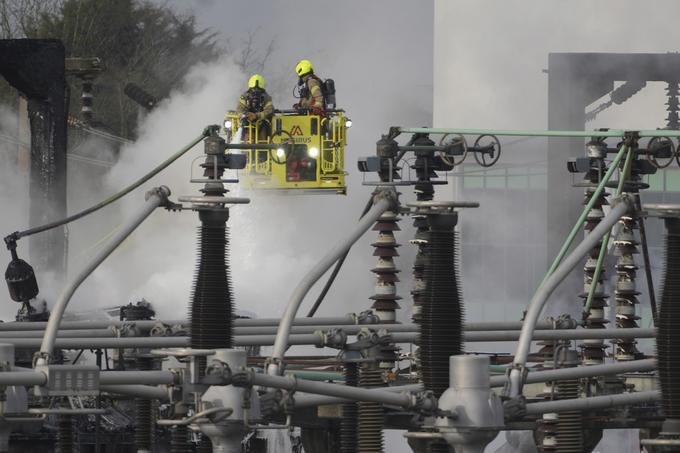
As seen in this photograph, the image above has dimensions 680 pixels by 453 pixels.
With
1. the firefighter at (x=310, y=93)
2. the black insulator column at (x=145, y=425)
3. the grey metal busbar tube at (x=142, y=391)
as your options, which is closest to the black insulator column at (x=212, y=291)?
the grey metal busbar tube at (x=142, y=391)

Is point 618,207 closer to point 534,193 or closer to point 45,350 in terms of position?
point 45,350

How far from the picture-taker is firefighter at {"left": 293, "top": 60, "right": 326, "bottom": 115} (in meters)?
49.0

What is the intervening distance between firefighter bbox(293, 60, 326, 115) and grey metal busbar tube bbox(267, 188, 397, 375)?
18.9 m

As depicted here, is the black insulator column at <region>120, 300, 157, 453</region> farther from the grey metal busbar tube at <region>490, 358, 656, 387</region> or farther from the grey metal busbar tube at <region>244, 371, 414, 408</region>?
the grey metal busbar tube at <region>244, 371, 414, 408</region>

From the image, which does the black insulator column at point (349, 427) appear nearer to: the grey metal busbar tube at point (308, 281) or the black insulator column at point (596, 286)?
the grey metal busbar tube at point (308, 281)

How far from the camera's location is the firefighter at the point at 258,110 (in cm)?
4806

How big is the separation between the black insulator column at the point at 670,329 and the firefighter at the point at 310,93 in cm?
2072

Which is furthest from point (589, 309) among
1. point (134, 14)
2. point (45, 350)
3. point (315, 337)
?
point (134, 14)

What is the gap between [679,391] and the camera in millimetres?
28484

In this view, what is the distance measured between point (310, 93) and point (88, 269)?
69.1 ft

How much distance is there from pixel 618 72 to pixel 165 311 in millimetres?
12879

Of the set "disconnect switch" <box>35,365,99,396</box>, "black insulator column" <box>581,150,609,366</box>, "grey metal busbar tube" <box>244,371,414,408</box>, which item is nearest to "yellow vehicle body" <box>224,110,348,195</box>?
"black insulator column" <box>581,150,609,366</box>

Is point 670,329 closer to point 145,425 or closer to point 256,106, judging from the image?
point 145,425

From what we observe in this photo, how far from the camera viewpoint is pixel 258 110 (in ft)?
158
